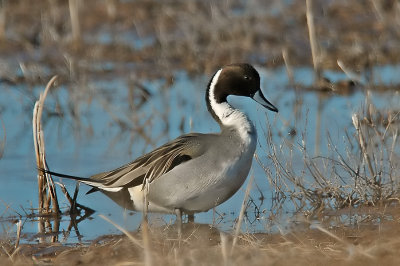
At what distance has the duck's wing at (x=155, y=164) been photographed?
5.38 m

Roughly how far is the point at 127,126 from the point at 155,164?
9.21ft

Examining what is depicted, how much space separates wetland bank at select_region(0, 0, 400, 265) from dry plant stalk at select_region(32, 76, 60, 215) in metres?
0.07

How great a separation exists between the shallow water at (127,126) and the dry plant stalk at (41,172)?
12cm

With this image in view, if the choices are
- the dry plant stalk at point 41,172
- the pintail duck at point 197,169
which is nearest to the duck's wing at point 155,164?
the pintail duck at point 197,169

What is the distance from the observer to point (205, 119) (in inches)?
328

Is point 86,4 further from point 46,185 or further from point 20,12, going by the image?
point 46,185

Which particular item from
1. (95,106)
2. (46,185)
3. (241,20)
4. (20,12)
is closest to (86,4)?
(20,12)

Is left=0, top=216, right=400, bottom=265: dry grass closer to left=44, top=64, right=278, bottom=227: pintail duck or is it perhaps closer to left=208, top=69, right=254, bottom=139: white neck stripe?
left=44, top=64, right=278, bottom=227: pintail duck

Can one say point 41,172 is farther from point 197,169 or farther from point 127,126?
point 127,126

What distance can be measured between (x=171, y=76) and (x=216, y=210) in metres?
4.13

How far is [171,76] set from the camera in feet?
32.4

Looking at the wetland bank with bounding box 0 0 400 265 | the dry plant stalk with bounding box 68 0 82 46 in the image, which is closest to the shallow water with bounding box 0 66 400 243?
the wetland bank with bounding box 0 0 400 265

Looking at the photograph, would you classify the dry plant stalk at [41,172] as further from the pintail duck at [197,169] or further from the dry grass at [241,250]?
the dry grass at [241,250]

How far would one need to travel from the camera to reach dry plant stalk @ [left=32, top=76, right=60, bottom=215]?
5.82 m
